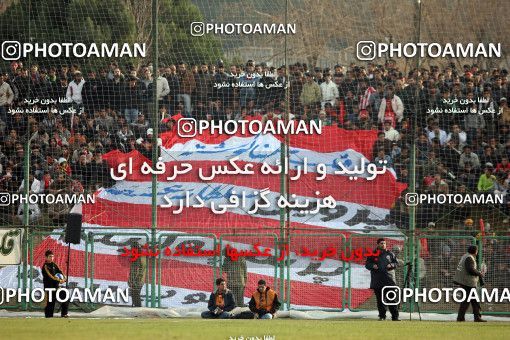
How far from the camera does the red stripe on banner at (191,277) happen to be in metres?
28.6

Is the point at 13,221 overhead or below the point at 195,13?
below

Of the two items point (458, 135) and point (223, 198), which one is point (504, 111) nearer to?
point (458, 135)

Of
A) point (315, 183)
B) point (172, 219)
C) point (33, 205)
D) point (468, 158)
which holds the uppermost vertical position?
point (468, 158)

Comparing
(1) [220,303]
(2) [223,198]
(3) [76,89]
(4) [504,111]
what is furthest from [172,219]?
(4) [504,111]

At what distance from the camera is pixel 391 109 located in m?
29.6

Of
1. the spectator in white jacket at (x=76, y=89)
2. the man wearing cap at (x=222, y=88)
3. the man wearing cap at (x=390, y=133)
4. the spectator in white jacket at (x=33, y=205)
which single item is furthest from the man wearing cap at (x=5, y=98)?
the man wearing cap at (x=390, y=133)

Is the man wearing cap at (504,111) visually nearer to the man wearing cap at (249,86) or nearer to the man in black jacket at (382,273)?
the man in black jacket at (382,273)

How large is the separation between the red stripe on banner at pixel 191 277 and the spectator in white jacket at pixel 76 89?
326 cm

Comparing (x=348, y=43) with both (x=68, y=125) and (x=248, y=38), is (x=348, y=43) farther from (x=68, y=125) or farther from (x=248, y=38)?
(x=68, y=125)

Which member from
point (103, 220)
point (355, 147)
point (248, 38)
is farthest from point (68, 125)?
point (355, 147)

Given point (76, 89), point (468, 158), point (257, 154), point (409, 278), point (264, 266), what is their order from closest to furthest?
point (409, 278) < point (264, 266) < point (468, 158) < point (257, 154) < point (76, 89)

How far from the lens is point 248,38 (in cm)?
3005

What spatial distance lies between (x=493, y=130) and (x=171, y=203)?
7.12 metres

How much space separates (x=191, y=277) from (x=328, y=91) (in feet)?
16.4
